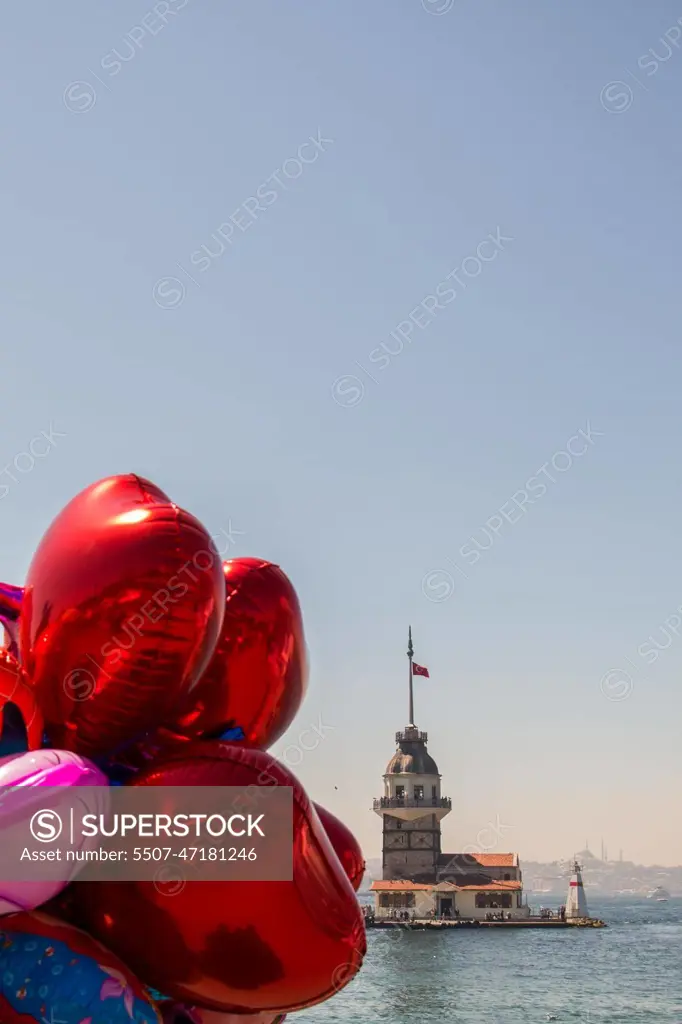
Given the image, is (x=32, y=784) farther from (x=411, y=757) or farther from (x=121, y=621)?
(x=411, y=757)

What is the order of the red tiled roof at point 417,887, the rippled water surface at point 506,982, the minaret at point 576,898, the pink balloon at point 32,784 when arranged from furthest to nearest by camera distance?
the minaret at point 576,898 → the red tiled roof at point 417,887 → the rippled water surface at point 506,982 → the pink balloon at point 32,784

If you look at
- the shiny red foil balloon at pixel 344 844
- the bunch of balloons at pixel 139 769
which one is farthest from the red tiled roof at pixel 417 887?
the bunch of balloons at pixel 139 769

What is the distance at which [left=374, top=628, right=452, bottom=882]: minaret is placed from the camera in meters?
72.2

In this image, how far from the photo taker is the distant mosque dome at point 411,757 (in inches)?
2879

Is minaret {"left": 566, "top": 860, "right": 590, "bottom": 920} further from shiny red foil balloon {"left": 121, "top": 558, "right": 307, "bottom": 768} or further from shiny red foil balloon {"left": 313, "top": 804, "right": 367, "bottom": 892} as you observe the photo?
A: shiny red foil balloon {"left": 121, "top": 558, "right": 307, "bottom": 768}

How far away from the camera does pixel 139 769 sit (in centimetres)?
509

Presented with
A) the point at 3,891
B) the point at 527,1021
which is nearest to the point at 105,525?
the point at 3,891

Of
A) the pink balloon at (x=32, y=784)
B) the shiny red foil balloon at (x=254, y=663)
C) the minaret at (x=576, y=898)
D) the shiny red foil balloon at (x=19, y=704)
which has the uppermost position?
the shiny red foil balloon at (x=254, y=663)

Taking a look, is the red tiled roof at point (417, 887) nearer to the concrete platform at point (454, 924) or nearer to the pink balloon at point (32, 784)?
the concrete platform at point (454, 924)

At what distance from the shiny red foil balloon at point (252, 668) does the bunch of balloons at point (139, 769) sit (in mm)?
27

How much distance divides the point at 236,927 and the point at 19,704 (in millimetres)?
1317

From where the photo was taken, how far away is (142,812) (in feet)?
15.7

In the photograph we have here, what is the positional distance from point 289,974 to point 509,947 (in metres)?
58.4

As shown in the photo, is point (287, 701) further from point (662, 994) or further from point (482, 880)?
point (482, 880)
